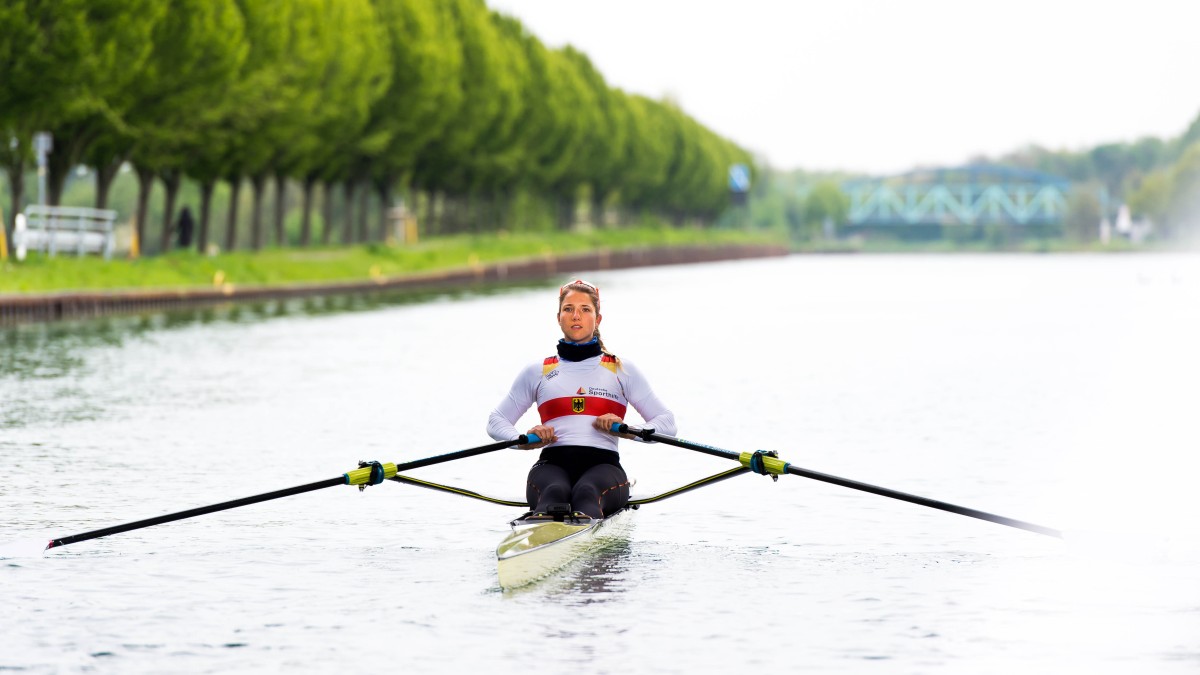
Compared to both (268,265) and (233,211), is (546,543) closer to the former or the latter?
(268,265)

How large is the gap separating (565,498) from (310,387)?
15737 millimetres

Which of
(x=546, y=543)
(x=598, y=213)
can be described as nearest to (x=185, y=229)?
(x=546, y=543)

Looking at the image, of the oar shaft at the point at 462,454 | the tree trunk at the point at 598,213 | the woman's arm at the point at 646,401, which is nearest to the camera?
the oar shaft at the point at 462,454

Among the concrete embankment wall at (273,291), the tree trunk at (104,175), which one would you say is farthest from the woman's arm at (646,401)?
the tree trunk at (104,175)

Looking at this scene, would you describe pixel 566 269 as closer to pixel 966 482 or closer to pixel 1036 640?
pixel 966 482

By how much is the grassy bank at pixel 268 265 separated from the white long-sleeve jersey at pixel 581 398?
32.5 metres

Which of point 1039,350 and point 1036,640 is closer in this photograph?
point 1036,640

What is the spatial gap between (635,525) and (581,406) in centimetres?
152

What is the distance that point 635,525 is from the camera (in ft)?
50.4

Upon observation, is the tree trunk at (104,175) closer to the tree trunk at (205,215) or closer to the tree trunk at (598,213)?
the tree trunk at (205,215)

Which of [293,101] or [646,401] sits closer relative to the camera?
[646,401]

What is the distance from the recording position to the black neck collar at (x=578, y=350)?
561 inches

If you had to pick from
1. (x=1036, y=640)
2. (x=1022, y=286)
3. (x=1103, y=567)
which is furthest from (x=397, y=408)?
(x=1022, y=286)

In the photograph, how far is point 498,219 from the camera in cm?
12431
